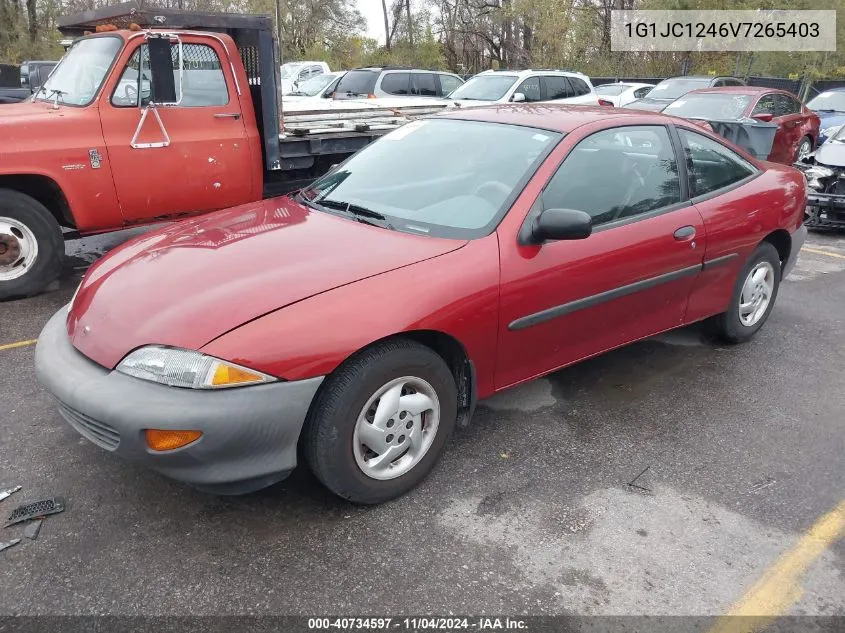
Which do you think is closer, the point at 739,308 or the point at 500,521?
the point at 500,521

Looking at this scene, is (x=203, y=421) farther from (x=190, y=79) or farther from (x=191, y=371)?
(x=190, y=79)

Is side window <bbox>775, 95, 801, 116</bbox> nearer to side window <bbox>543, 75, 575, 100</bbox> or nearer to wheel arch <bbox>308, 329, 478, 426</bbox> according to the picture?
side window <bbox>543, 75, 575, 100</bbox>

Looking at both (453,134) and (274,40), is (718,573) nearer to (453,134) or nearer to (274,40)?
(453,134)

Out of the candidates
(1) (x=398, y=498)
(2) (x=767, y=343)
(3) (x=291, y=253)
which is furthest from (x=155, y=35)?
(2) (x=767, y=343)

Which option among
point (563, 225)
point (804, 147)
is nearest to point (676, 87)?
point (804, 147)

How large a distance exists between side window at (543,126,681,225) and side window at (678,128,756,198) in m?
0.15

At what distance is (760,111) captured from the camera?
10641mm

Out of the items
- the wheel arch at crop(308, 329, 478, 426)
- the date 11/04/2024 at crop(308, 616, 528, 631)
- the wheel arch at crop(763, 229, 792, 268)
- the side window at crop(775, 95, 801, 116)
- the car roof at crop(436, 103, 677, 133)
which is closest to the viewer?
the date 11/04/2024 at crop(308, 616, 528, 631)

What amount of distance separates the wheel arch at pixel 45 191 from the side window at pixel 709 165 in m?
4.52

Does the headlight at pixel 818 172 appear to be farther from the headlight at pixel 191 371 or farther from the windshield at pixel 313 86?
the windshield at pixel 313 86

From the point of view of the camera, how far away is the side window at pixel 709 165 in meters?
4.02

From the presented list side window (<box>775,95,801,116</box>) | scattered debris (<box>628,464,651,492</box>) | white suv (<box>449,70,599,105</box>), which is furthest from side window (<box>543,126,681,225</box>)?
white suv (<box>449,70,599,105</box>)

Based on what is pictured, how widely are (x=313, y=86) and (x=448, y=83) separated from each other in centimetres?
515

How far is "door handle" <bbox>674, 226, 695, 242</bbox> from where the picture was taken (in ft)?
12.3
